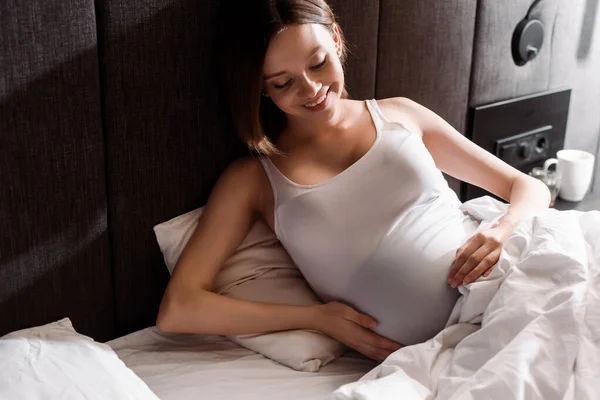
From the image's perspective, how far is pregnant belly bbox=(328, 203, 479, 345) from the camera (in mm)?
1270

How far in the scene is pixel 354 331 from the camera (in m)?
1.28

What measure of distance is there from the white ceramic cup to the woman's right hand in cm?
99

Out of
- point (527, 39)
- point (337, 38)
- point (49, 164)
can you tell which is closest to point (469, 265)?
point (337, 38)

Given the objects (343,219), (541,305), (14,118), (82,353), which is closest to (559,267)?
(541,305)

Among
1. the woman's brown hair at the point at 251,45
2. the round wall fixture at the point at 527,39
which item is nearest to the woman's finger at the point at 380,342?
the woman's brown hair at the point at 251,45

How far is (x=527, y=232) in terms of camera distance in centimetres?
128

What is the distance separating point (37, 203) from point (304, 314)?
51 cm

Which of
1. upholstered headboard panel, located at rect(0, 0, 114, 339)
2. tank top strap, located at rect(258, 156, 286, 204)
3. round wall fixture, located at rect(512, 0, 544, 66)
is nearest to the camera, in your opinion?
upholstered headboard panel, located at rect(0, 0, 114, 339)

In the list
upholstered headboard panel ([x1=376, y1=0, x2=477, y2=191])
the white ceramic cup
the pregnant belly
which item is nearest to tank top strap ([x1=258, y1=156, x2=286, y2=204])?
the pregnant belly

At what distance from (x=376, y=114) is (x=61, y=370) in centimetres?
77

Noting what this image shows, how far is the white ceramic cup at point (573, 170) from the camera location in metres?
2.03

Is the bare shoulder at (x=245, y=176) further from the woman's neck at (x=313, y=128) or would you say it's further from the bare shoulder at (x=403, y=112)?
the bare shoulder at (x=403, y=112)

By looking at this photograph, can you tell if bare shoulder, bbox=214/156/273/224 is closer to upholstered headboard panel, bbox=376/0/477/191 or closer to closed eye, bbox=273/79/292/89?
closed eye, bbox=273/79/292/89

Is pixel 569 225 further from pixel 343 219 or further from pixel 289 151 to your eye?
pixel 289 151
